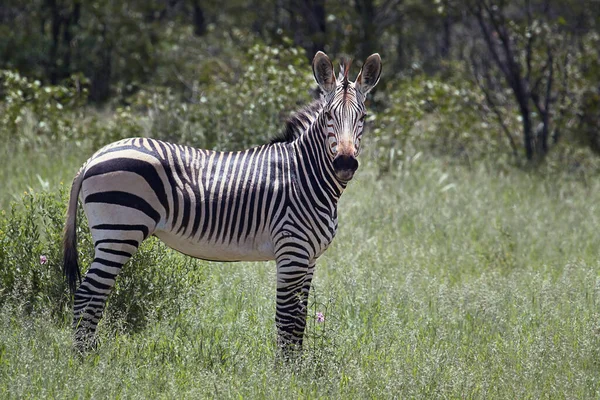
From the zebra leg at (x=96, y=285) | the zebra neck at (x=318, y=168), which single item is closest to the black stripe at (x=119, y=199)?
the zebra leg at (x=96, y=285)

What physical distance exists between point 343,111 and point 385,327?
162 cm

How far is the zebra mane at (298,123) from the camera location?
17.6ft

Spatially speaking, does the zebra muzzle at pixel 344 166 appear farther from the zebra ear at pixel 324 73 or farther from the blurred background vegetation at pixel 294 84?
the blurred background vegetation at pixel 294 84

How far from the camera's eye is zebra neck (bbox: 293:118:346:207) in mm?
5090

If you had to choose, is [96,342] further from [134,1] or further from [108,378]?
[134,1]

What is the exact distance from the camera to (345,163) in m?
4.70

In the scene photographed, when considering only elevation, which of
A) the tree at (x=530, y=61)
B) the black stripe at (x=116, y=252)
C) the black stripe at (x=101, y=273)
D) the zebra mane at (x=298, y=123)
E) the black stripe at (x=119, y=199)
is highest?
the tree at (x=530, y=61)

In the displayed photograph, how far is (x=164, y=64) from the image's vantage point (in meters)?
19.8

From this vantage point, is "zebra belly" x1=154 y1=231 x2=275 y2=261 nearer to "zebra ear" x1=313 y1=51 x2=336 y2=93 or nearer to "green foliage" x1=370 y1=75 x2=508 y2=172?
"zebra ear" x1=313 y1=51 x2=336 y2=93

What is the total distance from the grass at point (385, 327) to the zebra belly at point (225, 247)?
572mm

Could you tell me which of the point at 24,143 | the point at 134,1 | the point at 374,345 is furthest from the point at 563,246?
the point at 134,1

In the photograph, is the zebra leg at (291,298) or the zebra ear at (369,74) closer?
the zebra leg at (291,298)

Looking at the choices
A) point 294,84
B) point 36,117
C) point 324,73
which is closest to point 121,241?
point 324,73

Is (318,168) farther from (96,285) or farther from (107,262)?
(96,285)
